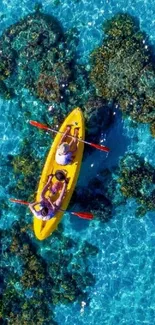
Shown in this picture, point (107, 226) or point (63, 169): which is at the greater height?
point (63, 169)

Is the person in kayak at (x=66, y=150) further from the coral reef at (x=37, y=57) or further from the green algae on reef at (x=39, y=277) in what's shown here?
the green algae on reef at (x=39, y=277)

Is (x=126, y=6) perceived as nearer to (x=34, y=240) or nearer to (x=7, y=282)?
Result: (x=34, y=240)

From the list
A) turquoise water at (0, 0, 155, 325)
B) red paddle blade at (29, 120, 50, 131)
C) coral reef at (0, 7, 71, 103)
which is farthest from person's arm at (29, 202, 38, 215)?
coral reef at (0, 7, 71, 103)

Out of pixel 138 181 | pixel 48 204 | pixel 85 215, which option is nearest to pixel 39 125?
pixel 48 204

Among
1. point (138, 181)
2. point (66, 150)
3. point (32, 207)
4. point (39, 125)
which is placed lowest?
point (32, 207)

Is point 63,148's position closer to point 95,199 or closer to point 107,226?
point 95,199

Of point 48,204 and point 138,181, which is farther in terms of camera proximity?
point 138,181

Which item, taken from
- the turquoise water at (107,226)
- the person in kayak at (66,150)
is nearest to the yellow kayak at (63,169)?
the person in kayak at (66,150)

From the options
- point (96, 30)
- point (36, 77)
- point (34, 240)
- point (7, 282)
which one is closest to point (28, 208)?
point (34, 240)
